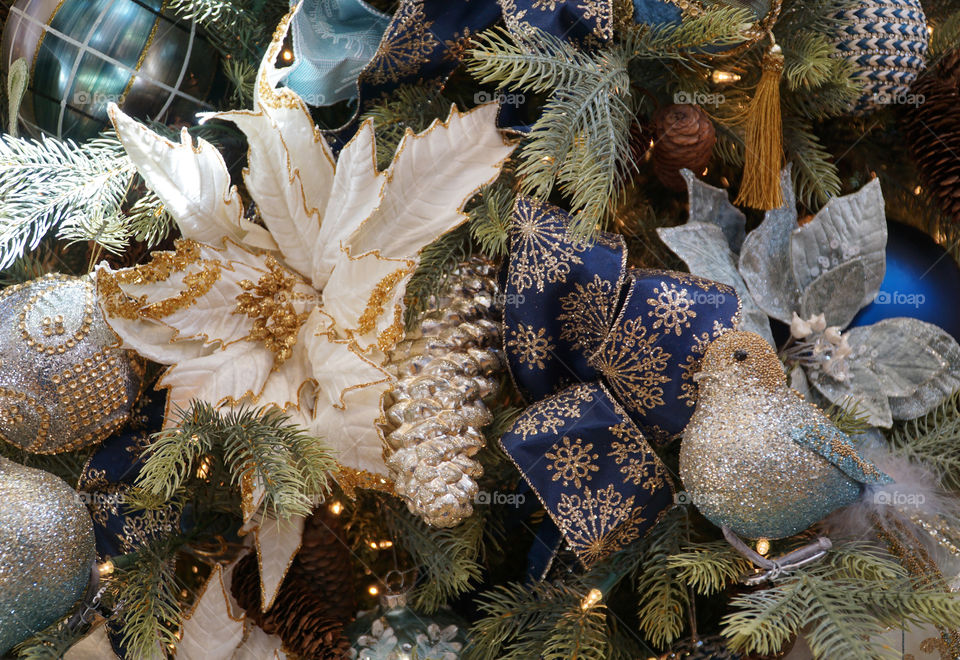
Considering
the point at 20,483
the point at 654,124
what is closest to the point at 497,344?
the point at 654,124

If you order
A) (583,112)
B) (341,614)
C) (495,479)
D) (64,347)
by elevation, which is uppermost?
(583,112)

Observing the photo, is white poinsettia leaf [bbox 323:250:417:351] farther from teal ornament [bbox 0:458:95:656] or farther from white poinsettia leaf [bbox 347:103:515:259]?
teal ornament [bbox 0:458:95:656]

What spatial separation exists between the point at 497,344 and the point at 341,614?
26 centimetres

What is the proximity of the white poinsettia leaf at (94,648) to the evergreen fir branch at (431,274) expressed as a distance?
0.32m

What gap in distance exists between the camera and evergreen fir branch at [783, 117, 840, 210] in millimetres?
620

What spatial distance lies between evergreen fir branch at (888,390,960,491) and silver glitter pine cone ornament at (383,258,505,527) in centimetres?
31

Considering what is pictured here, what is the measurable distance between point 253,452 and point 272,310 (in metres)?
0.11

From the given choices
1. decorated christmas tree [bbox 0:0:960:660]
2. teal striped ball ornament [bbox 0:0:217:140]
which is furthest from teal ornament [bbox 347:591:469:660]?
teal striped ball ornament [bbox 0:0:217:140]

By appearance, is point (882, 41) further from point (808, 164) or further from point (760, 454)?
point (760, 454)

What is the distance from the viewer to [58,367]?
542mm

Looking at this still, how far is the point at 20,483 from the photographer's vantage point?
0.54 m

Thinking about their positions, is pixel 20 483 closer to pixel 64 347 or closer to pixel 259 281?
pixel 64 347

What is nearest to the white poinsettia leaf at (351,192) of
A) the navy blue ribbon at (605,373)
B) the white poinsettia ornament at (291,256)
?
the white poinsettia ornament at (291,256)

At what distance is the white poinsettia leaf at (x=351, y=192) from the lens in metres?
0.54
